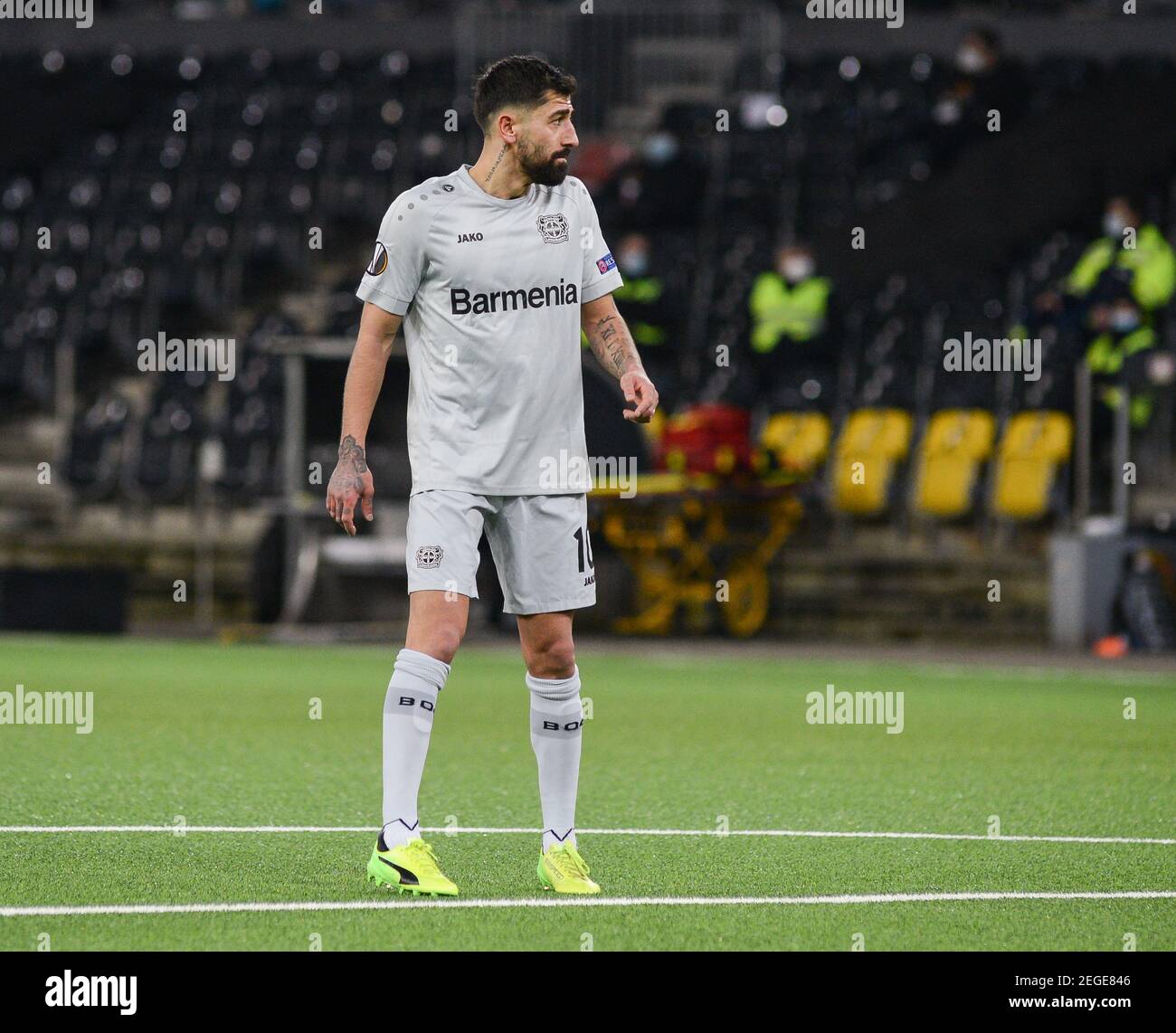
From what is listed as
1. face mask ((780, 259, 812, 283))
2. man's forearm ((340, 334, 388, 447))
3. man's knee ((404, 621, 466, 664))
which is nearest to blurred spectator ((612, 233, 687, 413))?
face mask ((780, 259, 812, 283))

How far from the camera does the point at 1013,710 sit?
40.3 ft

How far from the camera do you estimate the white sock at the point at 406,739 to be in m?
6.09

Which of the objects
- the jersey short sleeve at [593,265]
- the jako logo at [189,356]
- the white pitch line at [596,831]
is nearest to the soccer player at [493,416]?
the jersey short sleeve at [593,265]

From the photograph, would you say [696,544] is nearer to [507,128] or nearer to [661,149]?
[661,149]

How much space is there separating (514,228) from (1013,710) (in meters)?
6.81

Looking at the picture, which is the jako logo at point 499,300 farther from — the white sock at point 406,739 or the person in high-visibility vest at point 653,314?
the person in high-visibility vest at point 653,314

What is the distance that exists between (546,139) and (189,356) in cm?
1654

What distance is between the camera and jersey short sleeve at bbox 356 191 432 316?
6.20m

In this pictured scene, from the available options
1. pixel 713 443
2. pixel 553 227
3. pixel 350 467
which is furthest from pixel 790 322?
pixel 350 467

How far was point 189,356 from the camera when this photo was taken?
877 inches

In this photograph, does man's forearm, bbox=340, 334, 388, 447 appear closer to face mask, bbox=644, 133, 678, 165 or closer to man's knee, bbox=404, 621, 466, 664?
man's knee, bbox=404, 621, 466, 664

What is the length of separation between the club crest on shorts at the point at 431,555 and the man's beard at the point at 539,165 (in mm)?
1055

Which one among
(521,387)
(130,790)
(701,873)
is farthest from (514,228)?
(130,790)

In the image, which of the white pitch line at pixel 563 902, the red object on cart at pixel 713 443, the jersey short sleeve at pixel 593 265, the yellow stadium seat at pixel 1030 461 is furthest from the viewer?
the yellow stadium seat at pixel 1030 461
